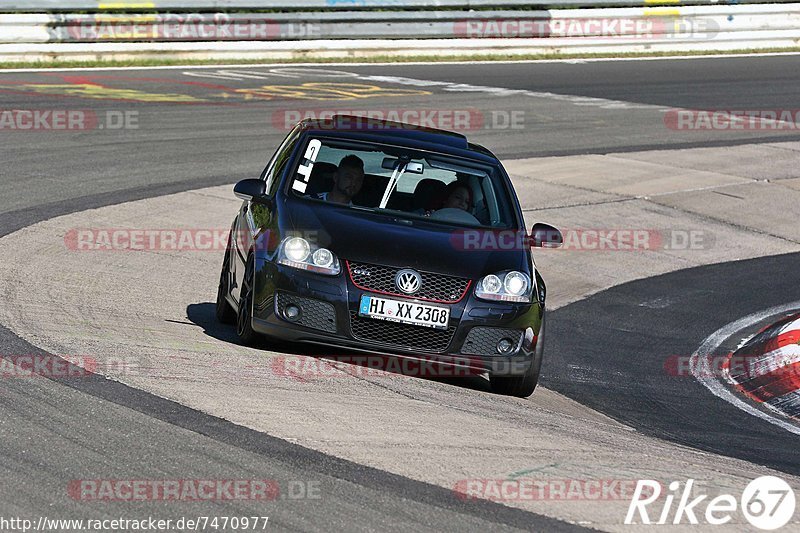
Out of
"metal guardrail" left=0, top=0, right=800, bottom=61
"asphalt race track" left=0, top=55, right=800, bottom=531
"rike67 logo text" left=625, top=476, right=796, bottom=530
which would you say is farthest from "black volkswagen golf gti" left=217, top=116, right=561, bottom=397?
"metal guardrail" left=0, top=0, right=800, bottom=61

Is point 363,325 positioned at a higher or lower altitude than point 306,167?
lower

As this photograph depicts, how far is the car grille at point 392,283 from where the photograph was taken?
8.10 m

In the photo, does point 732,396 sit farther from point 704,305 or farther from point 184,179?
point 184,179

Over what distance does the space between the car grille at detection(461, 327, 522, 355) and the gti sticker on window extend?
1.72m

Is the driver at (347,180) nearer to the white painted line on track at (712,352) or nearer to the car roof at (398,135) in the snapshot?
the car roof at (398,135)

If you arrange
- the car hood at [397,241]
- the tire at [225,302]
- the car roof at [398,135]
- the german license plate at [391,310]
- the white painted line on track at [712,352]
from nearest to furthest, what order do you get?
1. the german license plate at [391,310]
2. the car hood at [397,241]
3. the white painted line on track at [712,352]
4. the car roof at [398,135]
5. the tire at [225,302]

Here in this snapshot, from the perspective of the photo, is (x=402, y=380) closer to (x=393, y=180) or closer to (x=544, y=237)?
(x=544, y=237)

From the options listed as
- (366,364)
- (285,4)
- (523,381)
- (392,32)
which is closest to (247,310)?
(366,364)

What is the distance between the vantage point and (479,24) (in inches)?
1119

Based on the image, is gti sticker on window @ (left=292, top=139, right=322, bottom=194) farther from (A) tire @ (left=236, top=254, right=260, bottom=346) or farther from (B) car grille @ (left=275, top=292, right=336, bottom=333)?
(B) car grille @ (left=275, top=292, right=336, bottom=333)

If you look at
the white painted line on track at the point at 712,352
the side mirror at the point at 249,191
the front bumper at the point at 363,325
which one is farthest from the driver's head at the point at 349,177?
the white painted line on track at the point at 712,352

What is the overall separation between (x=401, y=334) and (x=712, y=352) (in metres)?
4.09

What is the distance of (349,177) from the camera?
29.8ft

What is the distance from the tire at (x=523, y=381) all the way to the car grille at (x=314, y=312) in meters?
1.26
